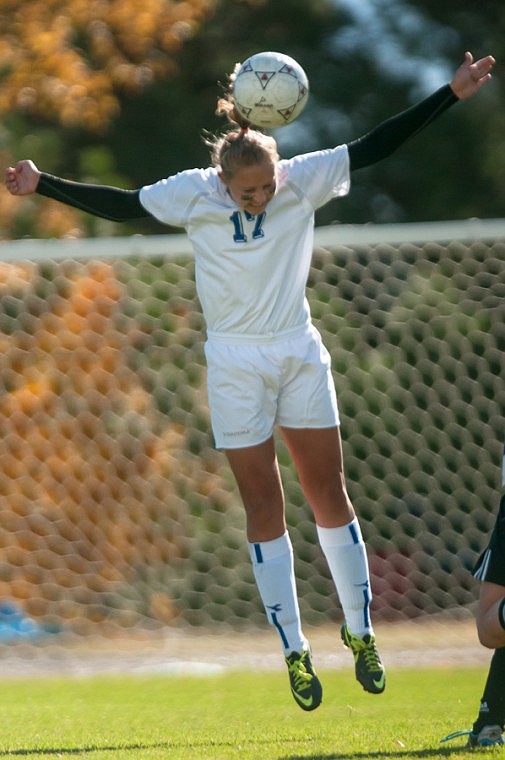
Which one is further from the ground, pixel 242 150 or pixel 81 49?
pixel 81 49

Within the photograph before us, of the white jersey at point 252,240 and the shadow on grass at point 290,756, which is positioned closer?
the shadow on grass at point 290,756

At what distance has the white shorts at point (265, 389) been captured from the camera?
4.44 metres

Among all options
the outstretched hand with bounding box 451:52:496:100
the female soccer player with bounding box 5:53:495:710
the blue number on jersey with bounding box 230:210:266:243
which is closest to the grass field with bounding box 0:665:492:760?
the female soccer player with bounding box 5:53:495:710

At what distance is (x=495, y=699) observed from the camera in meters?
4.09

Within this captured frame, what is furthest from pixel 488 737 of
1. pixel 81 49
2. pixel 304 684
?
pixel 81 49

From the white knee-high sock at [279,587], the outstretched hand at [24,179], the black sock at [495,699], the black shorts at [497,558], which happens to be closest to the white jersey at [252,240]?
the outstretched hand at [24,179]

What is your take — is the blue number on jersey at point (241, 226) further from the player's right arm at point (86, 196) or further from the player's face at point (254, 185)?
the player's right arm at point (86, 196)

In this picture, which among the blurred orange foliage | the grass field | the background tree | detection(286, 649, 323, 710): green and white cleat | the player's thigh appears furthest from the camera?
the background tree

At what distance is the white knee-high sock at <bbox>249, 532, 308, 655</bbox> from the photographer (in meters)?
4.57

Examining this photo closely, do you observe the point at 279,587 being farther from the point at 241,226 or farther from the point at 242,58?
the point at 242,58

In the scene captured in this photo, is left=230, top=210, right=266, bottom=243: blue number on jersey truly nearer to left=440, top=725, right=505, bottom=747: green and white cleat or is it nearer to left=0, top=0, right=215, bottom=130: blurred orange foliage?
left=440, top=725, right=505, bottom=747: green and white cleat

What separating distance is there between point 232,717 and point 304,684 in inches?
43.5

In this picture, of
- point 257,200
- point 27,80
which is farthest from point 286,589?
point 27,80

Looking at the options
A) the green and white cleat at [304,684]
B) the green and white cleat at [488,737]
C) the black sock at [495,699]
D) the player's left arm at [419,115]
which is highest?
the player's left arm at [419,115]
